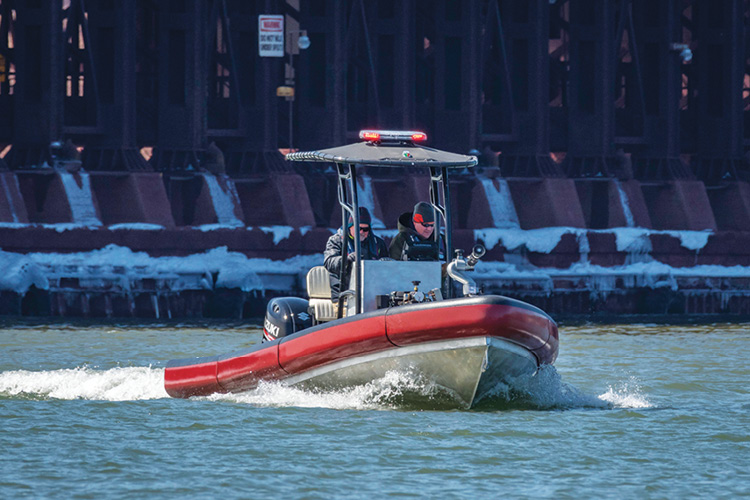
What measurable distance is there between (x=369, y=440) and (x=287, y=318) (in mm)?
2414

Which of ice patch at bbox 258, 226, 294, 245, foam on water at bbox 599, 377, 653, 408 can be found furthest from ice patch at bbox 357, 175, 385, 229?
foam on water at bbox 599, 377, 653, 408

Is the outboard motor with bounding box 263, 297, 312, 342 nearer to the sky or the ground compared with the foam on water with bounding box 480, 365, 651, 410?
nearer to the sky

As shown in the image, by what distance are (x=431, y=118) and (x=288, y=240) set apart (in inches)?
370

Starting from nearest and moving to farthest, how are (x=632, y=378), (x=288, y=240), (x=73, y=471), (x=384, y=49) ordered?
(x=73, y=471)
(x=632, y=378)
(x=288, y=240)
(x=384, y=49)

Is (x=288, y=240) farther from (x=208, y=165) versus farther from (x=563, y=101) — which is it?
(x=563, y=101)

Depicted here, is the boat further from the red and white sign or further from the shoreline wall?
the red and white sign

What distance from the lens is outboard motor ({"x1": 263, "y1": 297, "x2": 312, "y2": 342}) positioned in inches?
528

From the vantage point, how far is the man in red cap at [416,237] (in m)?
12.7

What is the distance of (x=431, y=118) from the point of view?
115 feet

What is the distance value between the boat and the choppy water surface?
22 cm

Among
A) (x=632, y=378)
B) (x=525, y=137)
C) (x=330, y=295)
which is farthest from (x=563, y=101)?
(x=330, y=295)

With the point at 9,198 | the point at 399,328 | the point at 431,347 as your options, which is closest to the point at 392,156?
the point at 399,328

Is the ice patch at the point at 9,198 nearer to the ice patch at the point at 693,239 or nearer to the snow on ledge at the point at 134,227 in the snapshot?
the snow on ledge at the point at 134,227

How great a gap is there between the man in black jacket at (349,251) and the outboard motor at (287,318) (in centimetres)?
57
